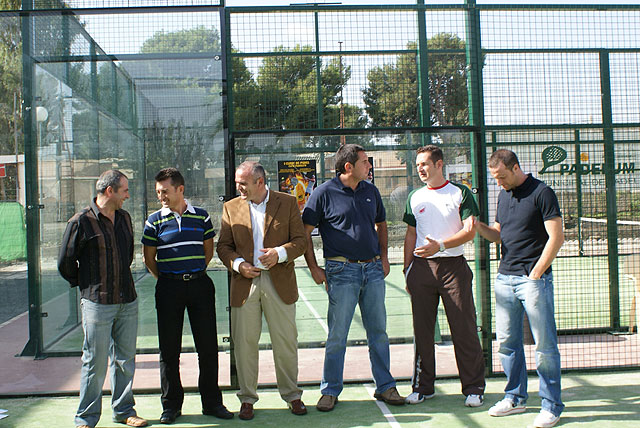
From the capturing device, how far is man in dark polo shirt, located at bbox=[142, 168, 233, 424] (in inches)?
175

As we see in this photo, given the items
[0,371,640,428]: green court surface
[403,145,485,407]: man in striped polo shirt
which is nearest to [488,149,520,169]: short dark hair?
[403,145,485,407]: man in striped polo shirt

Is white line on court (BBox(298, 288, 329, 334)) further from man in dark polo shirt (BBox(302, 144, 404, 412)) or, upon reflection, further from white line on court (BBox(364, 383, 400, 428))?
man in dark polo shirt (BBox(302, 144, 404, 412))

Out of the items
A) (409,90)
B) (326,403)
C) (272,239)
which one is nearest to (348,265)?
(272,239)

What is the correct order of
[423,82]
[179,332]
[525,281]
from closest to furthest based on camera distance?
1. [525,281]
2. [179,332]
3. [423,82]

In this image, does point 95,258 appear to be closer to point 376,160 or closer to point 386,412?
point 386,412

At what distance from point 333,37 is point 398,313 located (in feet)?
10.0

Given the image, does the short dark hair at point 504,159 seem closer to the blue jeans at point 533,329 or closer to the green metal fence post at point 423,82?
the blue jeans at point 533,329

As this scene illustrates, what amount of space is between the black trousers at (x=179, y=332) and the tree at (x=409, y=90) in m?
3.15

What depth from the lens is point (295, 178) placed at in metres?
5.40

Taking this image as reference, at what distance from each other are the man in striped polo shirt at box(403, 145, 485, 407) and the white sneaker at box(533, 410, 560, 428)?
1.62 ft

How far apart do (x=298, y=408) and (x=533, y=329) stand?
5.88 ft

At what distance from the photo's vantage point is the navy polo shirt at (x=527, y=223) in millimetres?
4258

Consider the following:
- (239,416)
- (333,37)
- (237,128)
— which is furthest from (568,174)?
(239,416)

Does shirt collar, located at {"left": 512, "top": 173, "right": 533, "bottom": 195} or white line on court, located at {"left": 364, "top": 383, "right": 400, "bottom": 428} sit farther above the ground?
shirt collar, located at {"left": 512, "top": 173, "right": 533, "bottom": 195}
